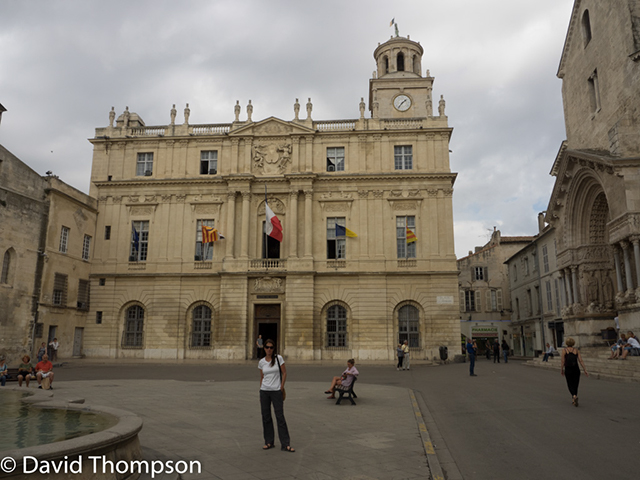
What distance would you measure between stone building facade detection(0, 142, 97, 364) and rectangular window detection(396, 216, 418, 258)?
21.5 m

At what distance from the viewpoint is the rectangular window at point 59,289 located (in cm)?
3084

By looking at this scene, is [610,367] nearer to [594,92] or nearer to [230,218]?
[594,92]

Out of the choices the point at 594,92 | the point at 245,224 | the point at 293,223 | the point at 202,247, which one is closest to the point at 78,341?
the point at 202,247

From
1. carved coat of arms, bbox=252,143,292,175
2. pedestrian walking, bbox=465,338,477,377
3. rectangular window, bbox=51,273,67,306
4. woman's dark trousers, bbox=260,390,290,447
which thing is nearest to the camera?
woman's dark trousers, bbox=260,390,290,447

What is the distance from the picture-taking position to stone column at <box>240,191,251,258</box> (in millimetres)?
33688

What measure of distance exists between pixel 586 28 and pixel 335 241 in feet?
62.5

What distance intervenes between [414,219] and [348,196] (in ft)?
15.8

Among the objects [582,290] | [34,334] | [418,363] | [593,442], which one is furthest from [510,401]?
[34,334]

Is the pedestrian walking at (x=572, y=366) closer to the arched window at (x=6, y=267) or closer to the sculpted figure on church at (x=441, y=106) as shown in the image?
the sculpted figure on church at (x=441, y=106)

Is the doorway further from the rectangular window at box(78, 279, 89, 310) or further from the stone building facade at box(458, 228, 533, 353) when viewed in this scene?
the stone building facade at box(458, 228, 533, 353)

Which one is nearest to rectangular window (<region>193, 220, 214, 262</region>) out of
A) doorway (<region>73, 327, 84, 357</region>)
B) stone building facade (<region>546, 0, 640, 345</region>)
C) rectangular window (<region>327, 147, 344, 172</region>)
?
doorway (<region>73, 327, 84, 357</region>)

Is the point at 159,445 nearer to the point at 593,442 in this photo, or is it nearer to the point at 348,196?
the point at 593,442

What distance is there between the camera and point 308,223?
111ft

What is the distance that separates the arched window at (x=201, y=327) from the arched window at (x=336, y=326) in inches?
321
